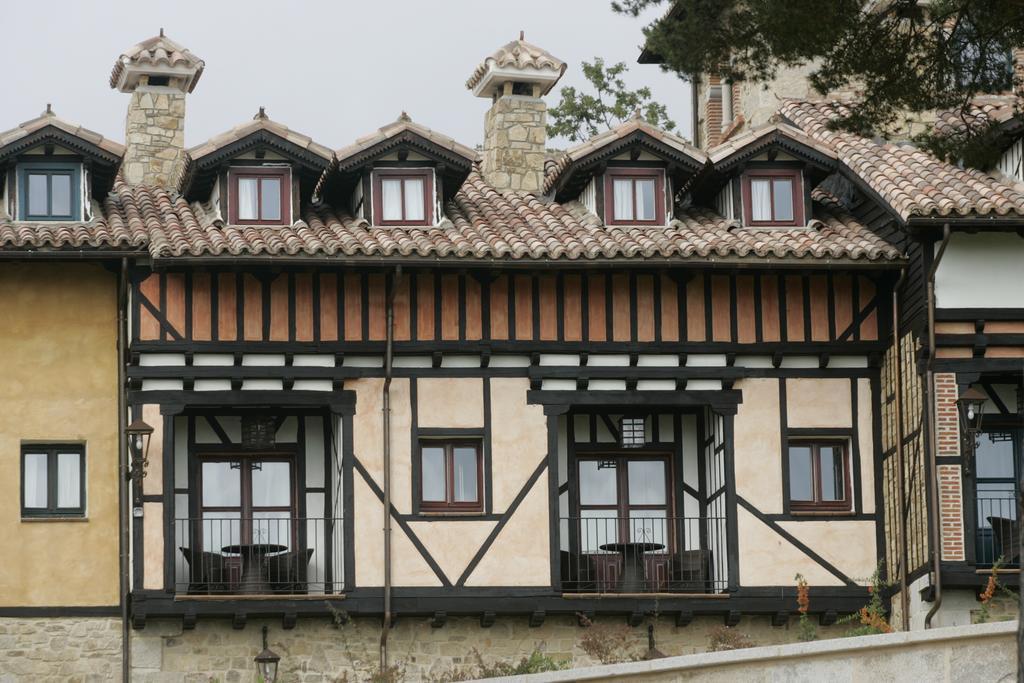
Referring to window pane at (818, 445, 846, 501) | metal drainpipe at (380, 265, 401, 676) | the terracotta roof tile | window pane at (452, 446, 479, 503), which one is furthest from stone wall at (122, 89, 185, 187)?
window pane at (818, 445, 846, 501)

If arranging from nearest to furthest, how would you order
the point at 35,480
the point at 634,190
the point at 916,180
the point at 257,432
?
1. the point at 35,480
2. the point at 916,180
3. the point at 257,432
4. the point at 634,190

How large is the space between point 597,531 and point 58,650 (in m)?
6.64

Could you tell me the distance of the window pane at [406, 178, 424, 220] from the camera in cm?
3122

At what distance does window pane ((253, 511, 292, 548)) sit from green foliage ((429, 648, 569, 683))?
253 centimetres

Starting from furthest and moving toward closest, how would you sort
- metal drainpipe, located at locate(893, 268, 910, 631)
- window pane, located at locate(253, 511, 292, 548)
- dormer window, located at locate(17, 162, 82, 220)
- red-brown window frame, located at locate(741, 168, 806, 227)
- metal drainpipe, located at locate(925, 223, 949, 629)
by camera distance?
red-brown window frame, located at locate(741, 168, 806, 227) < dormer window, located at locate(17, 162, 82, 220) < window pane, located at locate(253, 511, 292, 548) < metal drainpipe, located at locate(893, 268, 910, 631) < metal drainpipe, located at locate(925, 223, 949, 629)

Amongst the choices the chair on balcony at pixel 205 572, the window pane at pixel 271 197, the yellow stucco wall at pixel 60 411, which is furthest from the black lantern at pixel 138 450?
the window pane at pixel 271 197

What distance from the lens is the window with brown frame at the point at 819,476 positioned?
30.5m

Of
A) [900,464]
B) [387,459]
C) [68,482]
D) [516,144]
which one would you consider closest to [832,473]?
[900,464]

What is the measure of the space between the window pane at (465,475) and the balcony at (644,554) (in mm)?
1299

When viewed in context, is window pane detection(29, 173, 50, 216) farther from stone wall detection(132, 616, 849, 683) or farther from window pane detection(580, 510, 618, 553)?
window pane detection(580, 510, 618, 553)

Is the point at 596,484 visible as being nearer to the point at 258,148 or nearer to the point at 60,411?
the point at 258,148

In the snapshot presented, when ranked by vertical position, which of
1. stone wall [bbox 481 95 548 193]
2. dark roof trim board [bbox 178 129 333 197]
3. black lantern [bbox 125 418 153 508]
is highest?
stone wall [bbox 481 95 548 193]

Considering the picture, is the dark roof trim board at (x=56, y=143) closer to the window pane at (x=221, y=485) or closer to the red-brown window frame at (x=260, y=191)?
the red-brown window frame at (x=260, y=191)

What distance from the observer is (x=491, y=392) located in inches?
1192
